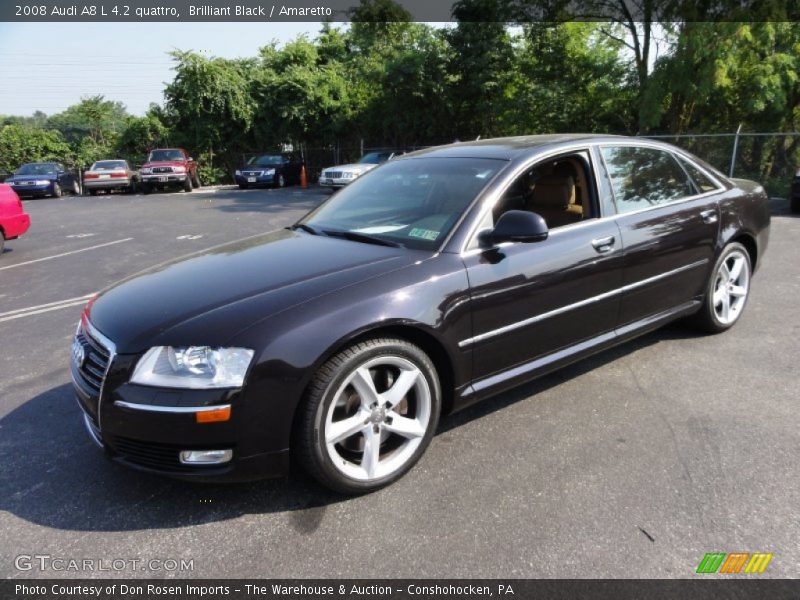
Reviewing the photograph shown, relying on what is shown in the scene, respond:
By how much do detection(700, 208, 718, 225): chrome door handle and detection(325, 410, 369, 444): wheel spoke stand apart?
2.92 m

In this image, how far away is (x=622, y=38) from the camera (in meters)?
18.9

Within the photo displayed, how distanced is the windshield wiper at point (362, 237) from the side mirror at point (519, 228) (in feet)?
1.65

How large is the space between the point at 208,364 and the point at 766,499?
2.42 m

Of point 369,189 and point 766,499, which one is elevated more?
point 369,189

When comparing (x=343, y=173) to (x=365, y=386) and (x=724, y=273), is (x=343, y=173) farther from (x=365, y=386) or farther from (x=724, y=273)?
(x=365, y=386)

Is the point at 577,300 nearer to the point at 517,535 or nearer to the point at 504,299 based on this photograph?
the point at 504,299

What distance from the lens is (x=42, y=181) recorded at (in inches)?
793

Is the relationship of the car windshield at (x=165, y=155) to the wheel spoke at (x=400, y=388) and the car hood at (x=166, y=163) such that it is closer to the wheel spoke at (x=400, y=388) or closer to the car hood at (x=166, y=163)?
the car hood at (x=166, y=163)

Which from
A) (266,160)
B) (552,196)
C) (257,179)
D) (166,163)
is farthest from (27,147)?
(552,196)

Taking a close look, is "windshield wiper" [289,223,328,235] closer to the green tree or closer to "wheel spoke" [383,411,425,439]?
"wheel spoke" [383,411,425,439]

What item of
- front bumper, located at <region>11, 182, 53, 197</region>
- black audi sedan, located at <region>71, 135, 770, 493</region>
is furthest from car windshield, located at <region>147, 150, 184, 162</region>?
black audi sedan, located at <region>71, 135, 770, 493</region>

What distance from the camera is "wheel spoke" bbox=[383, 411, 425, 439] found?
8.66 feet

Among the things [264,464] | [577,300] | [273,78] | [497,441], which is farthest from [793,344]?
[273,78]

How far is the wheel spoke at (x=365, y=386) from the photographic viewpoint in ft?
8.20
